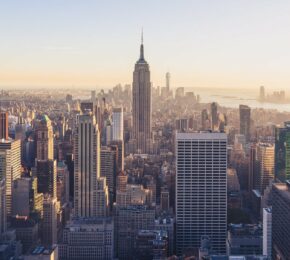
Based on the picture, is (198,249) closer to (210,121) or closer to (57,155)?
(210,121)

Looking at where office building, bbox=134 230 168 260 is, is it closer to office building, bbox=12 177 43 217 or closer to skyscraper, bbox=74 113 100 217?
office building, bbox=12 177 43 217

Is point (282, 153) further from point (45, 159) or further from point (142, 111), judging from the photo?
point (45, 159)

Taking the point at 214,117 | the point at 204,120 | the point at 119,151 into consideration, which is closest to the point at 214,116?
the point at 214,117

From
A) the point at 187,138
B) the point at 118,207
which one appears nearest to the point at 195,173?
the point at 187,138

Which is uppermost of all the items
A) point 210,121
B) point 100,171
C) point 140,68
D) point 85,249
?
point 140,68

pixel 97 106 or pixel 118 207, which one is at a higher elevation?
pixel 97 106

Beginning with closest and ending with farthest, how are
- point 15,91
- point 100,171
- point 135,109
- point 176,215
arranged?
point 15,91 < point 176,215 < point 100,171 < point 135,109

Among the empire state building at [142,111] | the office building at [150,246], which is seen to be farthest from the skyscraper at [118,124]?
the office building at [150,246]

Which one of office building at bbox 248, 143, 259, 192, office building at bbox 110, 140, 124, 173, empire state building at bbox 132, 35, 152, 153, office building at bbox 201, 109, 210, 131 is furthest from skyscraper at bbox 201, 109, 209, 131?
empire state building at bbox 132, 35, 152, 153

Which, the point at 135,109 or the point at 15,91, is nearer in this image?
the point at 15,91
